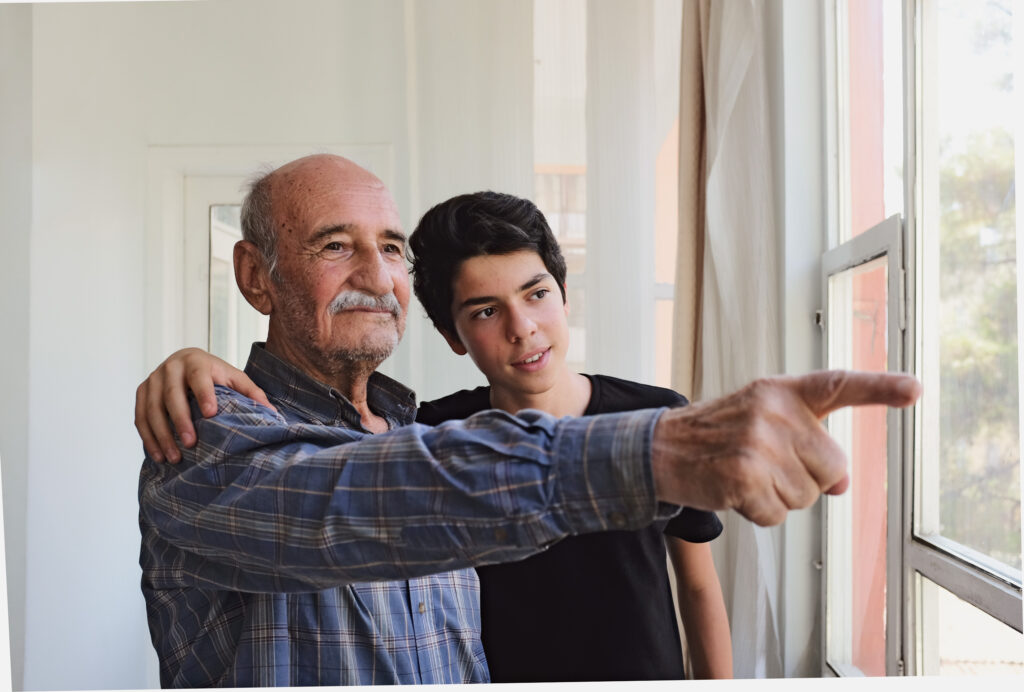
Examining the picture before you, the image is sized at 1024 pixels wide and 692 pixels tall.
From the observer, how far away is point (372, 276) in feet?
2.71

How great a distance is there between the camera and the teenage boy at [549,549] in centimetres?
92

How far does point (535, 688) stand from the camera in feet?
2.93

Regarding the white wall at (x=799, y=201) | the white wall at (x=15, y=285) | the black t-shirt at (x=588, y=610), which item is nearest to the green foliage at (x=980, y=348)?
the black t-shirt at (x=588, y=610)

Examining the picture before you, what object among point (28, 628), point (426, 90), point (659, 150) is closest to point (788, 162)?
point (659, 150)

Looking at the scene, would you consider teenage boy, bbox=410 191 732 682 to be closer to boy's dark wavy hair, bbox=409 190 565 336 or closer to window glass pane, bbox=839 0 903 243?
boy's dark wavy hair, bbox=409 190 565 336

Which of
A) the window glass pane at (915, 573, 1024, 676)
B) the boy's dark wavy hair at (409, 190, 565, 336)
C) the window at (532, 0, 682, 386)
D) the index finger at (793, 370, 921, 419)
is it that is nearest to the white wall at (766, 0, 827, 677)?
the window at (532, 0, 682, 386)

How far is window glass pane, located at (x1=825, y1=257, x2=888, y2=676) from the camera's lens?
1049 millimetres

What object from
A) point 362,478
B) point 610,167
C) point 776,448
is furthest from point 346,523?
point 610,167

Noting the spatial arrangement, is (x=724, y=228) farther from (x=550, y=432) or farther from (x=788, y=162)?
(x=550, y=432)

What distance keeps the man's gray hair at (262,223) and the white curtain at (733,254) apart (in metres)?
0.70

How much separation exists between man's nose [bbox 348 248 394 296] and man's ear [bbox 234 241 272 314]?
91 millimetres

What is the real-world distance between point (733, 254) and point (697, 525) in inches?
18.9

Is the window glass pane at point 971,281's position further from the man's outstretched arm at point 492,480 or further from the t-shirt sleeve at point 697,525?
the man's outstretched arm at point 492,480

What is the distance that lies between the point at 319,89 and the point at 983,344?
1243mm
